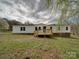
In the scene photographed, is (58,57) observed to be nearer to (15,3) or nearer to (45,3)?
(45,3)

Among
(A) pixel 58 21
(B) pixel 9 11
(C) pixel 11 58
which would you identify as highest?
(B) pixel 9 11

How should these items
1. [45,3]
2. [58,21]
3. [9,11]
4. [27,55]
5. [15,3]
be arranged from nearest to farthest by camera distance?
[45,3]
[58,21]
[27,55]
[9,11]
[15,3]

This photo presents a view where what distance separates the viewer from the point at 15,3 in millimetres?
56344

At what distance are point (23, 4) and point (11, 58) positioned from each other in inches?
1823

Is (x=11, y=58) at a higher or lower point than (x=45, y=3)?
lower

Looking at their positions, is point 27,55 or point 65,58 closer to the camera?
point 65,58

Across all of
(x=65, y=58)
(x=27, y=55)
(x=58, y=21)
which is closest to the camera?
(x=58, y=21)

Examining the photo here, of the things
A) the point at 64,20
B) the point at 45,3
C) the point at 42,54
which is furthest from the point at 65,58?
the point at 45,3

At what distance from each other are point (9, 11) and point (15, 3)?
5081 millimetres

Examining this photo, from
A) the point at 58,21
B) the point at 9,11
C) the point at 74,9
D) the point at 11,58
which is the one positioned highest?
the point at 9,11

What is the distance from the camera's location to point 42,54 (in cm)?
1379

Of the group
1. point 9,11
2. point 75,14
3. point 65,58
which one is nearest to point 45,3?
point 75,14

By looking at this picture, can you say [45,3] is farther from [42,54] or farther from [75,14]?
[42,54]

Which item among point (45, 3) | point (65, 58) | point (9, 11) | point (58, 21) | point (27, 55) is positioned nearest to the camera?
point (45, 3)
